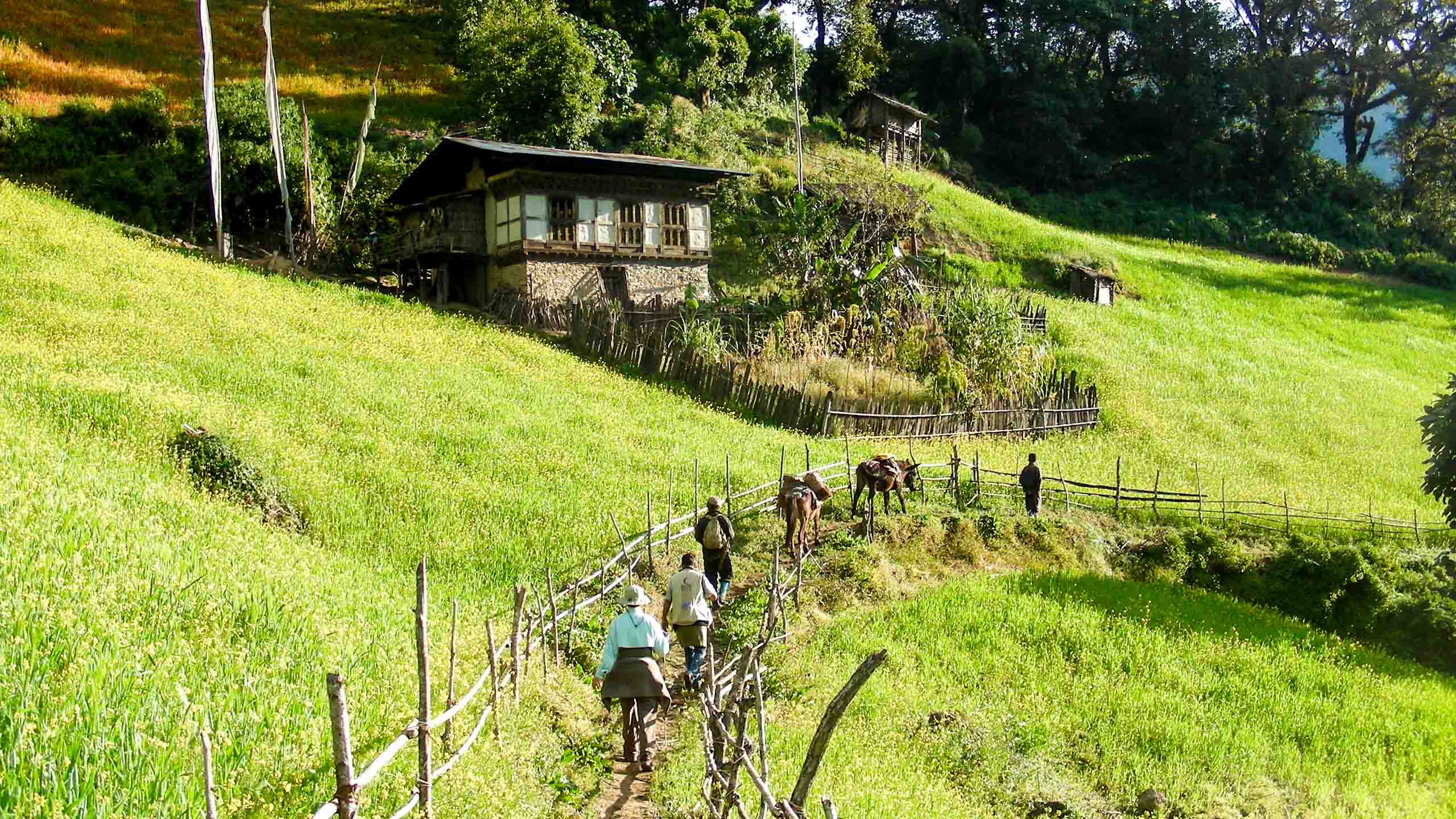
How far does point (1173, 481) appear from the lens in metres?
26.6

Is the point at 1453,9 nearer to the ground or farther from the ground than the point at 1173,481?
farther from the ground

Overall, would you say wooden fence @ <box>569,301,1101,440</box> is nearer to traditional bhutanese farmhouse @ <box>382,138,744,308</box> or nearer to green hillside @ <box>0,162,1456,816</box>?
green hillside @ <box>0,162,1456,816</box>

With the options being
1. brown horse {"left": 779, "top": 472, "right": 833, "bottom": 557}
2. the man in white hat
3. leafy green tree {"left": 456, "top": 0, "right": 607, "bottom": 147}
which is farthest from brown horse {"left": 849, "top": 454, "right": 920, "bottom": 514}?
leafy green tree {"left": 456, "top": 0, "right": 607, "bottom": 147}

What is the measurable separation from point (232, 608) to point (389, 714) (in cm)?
186

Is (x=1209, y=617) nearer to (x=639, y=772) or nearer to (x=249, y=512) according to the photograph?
(x=639, y=772)

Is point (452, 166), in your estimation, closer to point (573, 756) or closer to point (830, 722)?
point (573, 756)

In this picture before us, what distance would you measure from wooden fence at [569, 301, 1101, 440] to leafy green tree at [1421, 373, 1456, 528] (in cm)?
972

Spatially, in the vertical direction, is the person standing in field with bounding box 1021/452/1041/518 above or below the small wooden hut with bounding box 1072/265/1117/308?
below

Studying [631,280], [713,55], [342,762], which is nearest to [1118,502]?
[631,280]

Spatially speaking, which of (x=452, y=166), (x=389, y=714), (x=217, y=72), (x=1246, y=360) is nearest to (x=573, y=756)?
(x=389, y=714)

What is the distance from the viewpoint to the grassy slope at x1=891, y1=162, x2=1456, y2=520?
93.0 ft

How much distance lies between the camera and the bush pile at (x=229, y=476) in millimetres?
14461

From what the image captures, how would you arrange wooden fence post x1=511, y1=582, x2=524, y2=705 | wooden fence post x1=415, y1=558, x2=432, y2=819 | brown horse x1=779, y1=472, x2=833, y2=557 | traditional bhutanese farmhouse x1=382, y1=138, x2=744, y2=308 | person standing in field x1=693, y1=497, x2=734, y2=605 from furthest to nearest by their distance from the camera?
traditional bhutanese farmhouse x1=382, y1=138, x2=744, y2=308
brown horse x1=779, y1=472, x2=833, y2=557
person standing in field x1=693, y1=497, x2=734, y2=605
wooden fence post x1=511, y1=582, x2=524, y2=705
wooden fence post x1=415, y1=558, x2=432, y2=819

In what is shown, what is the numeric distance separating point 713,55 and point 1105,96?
30994mm
